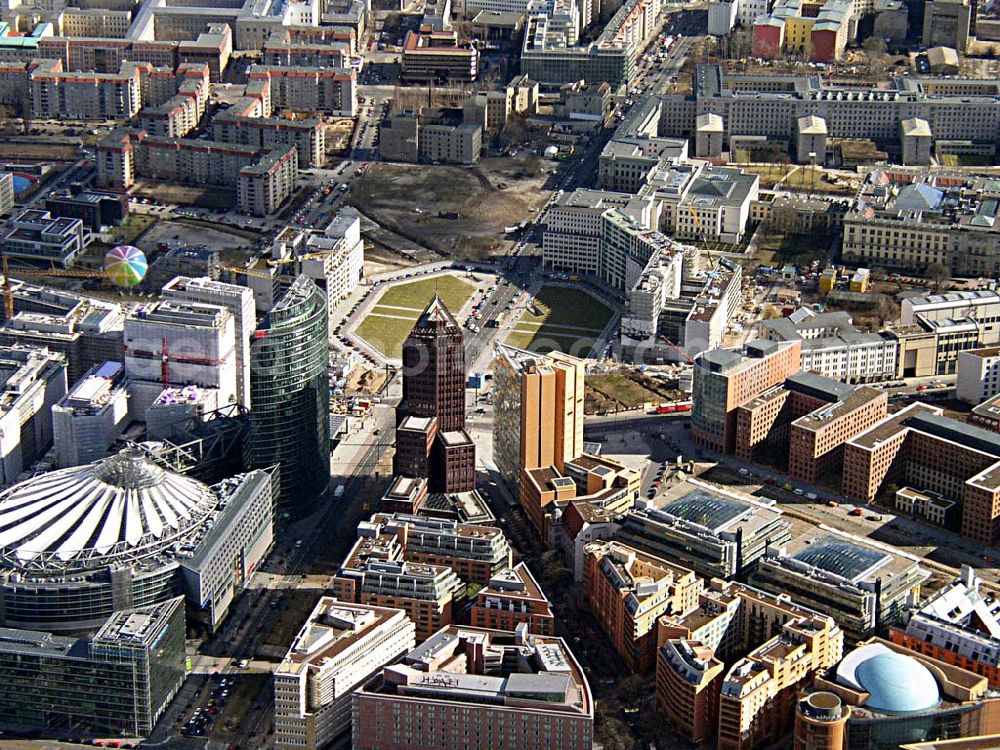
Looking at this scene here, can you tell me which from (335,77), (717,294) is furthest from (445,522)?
(335,77)

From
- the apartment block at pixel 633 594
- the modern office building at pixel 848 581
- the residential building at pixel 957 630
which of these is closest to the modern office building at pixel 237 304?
the apartment block at pixel 633 594

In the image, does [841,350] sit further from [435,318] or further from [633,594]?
[633,594]

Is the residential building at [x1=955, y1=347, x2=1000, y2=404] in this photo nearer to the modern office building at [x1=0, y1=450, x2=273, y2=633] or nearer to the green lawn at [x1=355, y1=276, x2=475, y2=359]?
the green lawn at [x1=355, y1=276, x2=475, y2=359]

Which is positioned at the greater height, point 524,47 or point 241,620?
point 524,47

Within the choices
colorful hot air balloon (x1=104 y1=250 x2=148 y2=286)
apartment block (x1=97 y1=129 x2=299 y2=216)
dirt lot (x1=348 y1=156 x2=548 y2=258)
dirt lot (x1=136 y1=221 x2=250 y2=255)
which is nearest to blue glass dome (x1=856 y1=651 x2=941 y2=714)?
dirt lot (x1=348 y1=156 x2=548 y2=258)

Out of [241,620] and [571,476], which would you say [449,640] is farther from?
[571,476]

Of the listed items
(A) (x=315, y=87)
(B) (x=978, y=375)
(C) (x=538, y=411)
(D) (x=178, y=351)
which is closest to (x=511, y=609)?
(C) (x=538, y=411)
